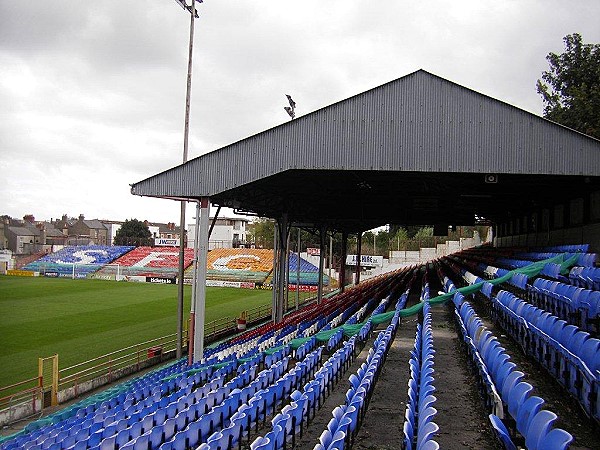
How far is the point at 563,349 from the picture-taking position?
564 cm

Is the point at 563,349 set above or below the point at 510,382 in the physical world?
above

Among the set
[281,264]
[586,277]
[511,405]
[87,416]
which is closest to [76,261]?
[281,264]

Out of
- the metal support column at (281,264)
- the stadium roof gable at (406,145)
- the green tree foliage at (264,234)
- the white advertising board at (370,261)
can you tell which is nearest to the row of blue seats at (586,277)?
the stadium roof gable at (406,145)

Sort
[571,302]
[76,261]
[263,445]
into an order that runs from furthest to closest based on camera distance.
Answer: [76,261], [571,302], [263,445]

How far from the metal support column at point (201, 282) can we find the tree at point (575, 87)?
19010 mm

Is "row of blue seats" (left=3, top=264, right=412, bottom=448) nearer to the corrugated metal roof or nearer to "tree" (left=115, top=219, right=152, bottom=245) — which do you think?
the corrugated metal roof

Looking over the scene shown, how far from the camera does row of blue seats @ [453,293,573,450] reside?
3564 mm

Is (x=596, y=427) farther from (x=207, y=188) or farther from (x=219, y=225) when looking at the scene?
(x=219, y=225)

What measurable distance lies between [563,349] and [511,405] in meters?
1.34

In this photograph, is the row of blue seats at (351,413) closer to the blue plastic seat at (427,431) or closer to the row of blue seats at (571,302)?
the blue plastic seat at (427,431)

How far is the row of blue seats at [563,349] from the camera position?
493 centimetres

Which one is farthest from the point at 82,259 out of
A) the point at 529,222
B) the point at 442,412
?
the point at 442,412

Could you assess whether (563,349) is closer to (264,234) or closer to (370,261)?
(370,261)

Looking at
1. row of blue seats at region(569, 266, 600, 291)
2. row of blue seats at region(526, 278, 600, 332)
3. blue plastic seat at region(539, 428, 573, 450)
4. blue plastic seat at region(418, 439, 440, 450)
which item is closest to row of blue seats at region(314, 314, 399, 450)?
blue plastic seat at region(418, 439, 440, 450)
